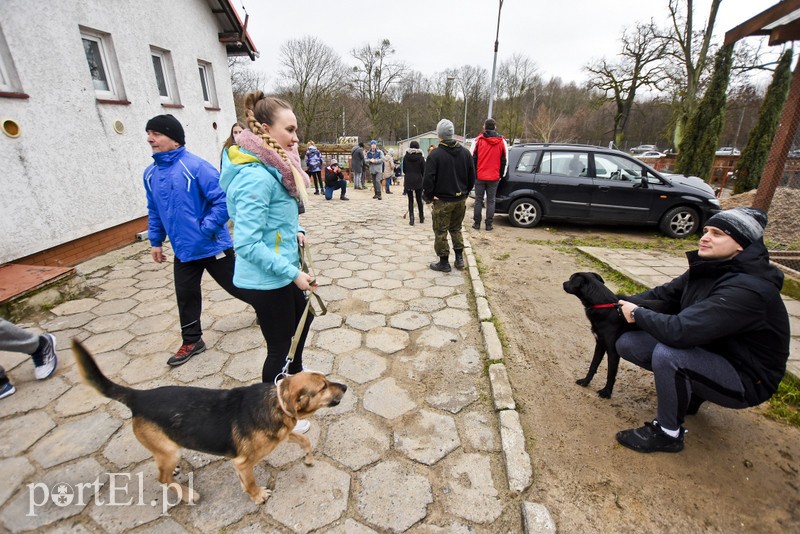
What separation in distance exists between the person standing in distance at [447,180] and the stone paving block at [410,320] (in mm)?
1571

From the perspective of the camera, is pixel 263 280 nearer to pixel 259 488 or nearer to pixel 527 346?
pixel 259 488

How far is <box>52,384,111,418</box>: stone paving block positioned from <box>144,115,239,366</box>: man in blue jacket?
1.74 feet

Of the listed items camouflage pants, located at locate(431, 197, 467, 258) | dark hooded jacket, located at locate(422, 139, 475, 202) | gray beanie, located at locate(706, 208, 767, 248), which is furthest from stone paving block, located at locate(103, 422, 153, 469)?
dark hooded jacket, located at locate(422, 139, 475, 202)

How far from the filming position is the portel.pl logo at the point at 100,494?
1916 millimetres

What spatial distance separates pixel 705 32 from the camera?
68.2ft

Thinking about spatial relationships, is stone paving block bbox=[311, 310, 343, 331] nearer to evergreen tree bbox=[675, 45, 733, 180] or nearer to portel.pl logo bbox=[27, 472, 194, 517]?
portel.pl logo bbox=[27, 472, 194, 517]

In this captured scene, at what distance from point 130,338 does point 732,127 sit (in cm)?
5600

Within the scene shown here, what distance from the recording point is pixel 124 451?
2.22 m

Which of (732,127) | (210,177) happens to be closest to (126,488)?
(210,177)

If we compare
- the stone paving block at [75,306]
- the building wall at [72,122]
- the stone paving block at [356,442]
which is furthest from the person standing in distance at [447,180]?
the building wall at [72,122]

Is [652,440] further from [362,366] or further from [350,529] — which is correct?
[362,366]

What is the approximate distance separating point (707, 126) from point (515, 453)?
52.1ft

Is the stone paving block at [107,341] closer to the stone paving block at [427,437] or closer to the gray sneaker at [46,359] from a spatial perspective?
the gray sneaker at [46,359]

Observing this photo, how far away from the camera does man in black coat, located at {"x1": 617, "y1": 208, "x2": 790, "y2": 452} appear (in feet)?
6.21
